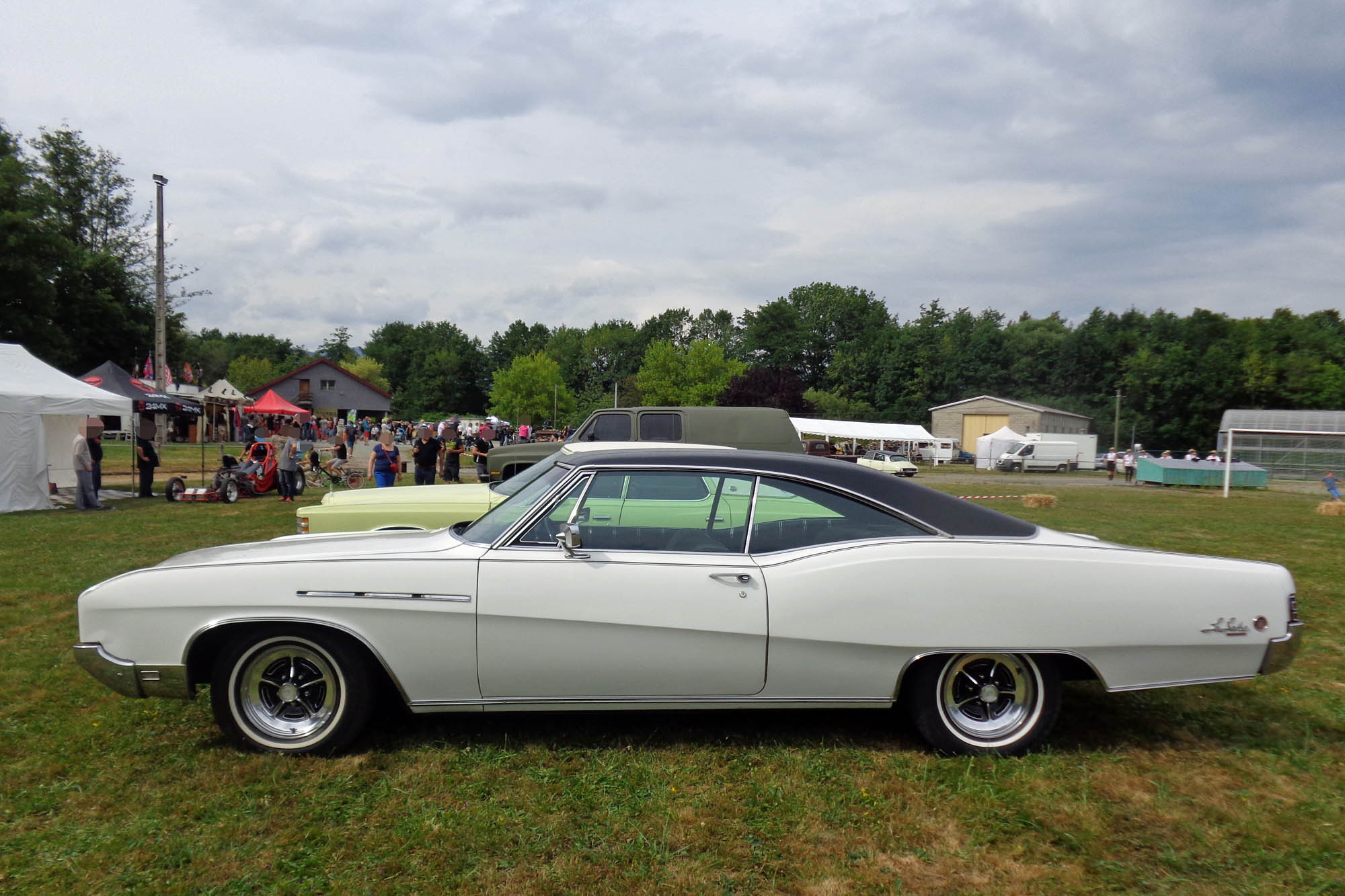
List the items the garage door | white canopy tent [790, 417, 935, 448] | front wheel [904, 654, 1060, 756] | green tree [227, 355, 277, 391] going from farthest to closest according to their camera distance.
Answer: green tree [227, 355, 277, 391], the garage door, white canopy tent [790, 417, 935, 448], front wheel [904, 654, 1060, 756]

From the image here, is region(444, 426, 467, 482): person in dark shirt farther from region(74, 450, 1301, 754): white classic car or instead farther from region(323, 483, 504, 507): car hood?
region(74, 450, 1301, 754): white classic car

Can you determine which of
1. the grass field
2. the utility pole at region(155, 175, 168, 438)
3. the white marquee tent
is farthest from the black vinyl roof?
the white marquee tent

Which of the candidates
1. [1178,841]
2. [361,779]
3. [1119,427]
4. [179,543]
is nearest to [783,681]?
→ [1178,841]

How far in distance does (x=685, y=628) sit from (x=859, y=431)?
42691 millimetres

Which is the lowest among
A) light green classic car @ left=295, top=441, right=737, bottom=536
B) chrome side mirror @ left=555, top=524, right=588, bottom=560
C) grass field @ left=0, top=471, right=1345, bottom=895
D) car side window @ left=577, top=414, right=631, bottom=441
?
grass field @ left=0, top=471, right=1345, bottom=895

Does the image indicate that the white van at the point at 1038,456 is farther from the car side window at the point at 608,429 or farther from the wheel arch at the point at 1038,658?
the wheel arch at the point at 1038,658

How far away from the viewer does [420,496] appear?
21.4 feet

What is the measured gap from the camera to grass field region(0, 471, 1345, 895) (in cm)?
282

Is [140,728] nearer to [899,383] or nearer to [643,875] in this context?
[643,875]

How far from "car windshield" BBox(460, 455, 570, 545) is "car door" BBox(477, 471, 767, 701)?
23cm

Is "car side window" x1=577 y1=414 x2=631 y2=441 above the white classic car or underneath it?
above

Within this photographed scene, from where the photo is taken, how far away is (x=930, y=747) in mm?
3854

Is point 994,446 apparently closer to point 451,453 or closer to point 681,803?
point 451,453

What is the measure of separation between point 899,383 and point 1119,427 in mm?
18817
